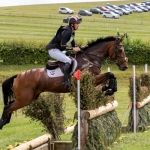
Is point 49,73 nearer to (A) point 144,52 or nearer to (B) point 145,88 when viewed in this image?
(B) point 145,88

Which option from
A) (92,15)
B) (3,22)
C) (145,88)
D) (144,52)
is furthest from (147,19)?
(145,88)

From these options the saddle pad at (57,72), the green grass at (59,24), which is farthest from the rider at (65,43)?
the green grass at (59,24)

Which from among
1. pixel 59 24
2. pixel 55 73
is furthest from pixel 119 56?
pixel 59 24

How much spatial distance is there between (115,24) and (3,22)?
1396 centimetres

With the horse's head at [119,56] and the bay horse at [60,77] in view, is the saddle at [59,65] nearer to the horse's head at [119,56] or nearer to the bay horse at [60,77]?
the bay horse at [60,77]

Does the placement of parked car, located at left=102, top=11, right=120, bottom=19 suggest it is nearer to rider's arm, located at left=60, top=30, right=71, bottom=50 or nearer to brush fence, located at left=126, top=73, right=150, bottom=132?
brush fence, located at left=126, top=73, right=150, bottom=132

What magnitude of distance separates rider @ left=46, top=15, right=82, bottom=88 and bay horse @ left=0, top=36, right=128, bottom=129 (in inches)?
9.5

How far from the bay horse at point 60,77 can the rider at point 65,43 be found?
0.79 feet

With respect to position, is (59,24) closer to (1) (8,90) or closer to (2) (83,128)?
(1) (8,90)

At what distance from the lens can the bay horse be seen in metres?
12.3

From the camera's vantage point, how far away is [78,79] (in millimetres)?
10516

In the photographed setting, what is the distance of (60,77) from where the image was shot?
12344 mm

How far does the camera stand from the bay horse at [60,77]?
12.3 meters

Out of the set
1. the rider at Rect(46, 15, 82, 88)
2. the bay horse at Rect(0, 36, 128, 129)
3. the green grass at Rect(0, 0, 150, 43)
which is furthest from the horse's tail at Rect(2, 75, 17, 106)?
the green grass at Rect(0, 0, 150, 43)
